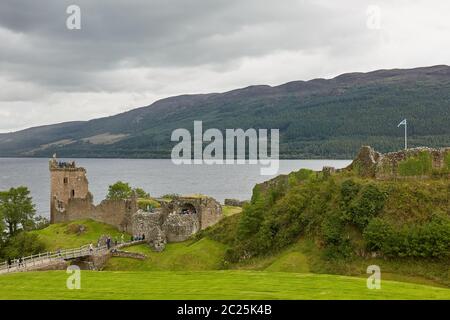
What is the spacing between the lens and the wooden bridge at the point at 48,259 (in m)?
42.7

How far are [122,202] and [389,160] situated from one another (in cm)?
3428

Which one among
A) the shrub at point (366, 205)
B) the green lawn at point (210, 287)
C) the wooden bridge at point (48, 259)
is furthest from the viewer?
the wooden bridge at point (48, 259)

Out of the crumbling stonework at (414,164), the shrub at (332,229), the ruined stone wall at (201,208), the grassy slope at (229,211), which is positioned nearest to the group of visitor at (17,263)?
the ruined stone wall at (201,208)

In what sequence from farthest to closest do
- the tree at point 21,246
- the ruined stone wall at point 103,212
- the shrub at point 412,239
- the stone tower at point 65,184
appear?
the stone tower at point 65,184 < the ruined stone wall at point 103,212 < the tree at point 21,246 < the shrub at point 412,239

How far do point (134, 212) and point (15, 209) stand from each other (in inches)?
606

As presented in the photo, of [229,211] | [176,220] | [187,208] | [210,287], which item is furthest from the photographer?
[229,211]

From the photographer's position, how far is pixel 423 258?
3234 cm

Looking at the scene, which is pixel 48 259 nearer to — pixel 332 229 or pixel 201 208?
pixel 201 208

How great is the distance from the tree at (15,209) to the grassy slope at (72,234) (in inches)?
102

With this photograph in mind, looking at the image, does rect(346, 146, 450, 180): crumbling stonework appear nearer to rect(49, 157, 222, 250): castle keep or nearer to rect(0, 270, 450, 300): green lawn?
rect(0, 270, 450, 300): green lawn

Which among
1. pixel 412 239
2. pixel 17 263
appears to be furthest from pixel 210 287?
pixel 17 263

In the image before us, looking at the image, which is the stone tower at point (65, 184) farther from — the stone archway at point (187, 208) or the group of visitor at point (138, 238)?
the stone archway at point (187, 208)

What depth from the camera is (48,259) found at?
153 feet
